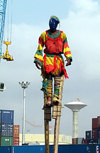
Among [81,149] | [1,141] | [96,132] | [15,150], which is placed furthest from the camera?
[96,132]

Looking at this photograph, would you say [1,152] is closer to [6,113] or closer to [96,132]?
[6,113]

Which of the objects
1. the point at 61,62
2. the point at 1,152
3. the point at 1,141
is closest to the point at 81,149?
the point at 61,62

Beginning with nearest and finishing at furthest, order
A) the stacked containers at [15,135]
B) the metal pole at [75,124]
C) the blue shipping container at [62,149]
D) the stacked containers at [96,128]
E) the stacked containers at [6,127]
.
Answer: the blue shipping container at [62,149]
the stacked containers at [6,127]
the stacked containers at [15,135]
the stacked containers at [96,128]
the metal pole at [75,124]

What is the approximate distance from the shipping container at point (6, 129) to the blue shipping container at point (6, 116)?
2.68 feet

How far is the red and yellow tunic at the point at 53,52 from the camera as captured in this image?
13047 millimetres

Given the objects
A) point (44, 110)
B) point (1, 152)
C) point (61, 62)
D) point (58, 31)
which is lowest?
point (1, 152)

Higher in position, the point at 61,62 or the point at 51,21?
the point at 51,21

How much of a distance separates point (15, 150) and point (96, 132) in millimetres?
77289

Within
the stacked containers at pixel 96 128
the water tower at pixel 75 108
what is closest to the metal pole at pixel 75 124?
the water tower at pixel 75 108

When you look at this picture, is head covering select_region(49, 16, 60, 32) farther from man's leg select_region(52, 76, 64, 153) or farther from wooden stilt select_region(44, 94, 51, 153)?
wooden stilt select_region(44, 94, 51, 153)

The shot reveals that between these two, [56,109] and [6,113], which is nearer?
[56,109]

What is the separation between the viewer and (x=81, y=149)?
14477 mm

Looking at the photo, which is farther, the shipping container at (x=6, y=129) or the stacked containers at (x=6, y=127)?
the shipping container at (x=6, y=129)

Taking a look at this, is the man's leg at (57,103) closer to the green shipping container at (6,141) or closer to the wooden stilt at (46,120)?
the wooden stilt at (46,120)
